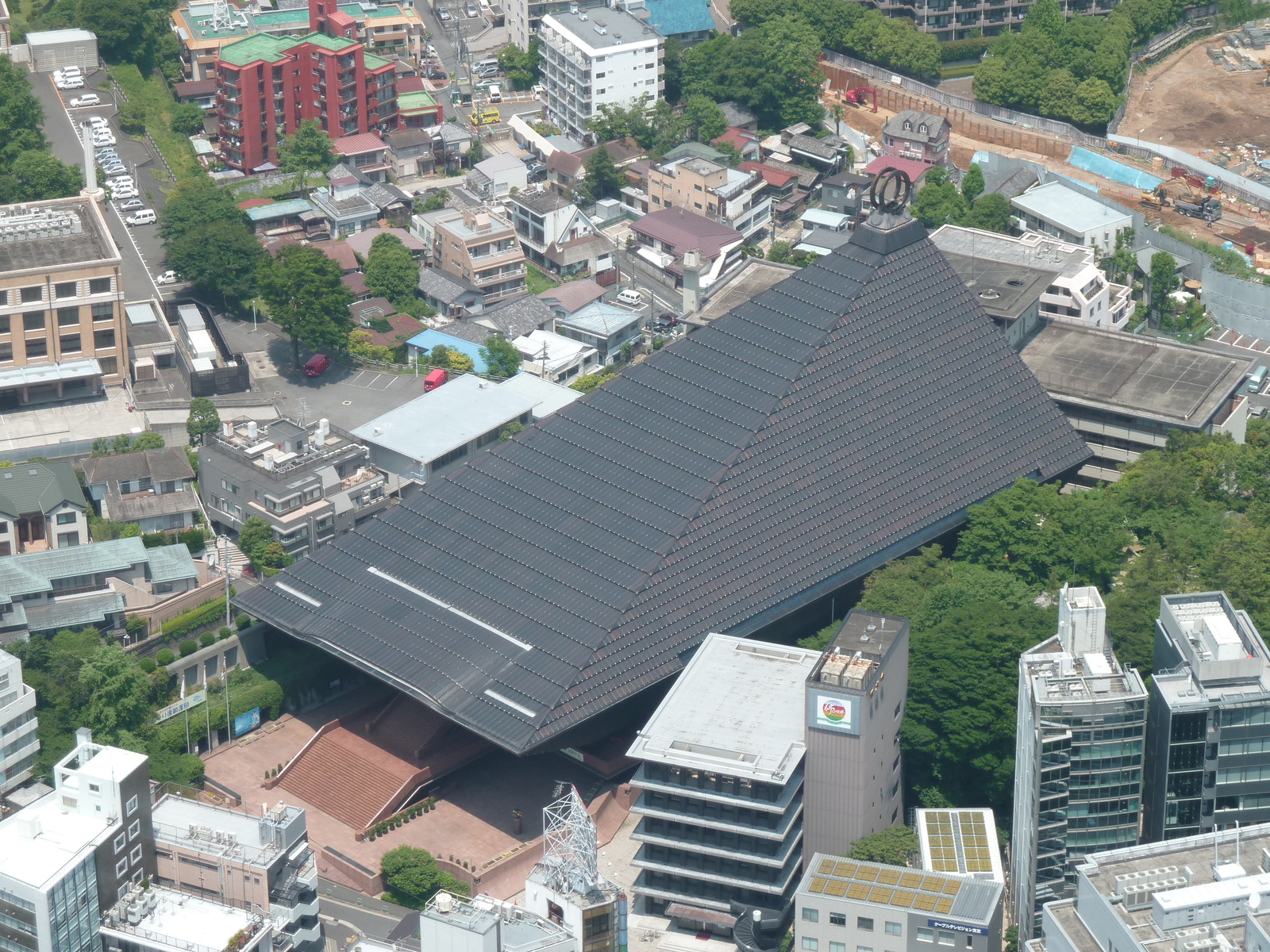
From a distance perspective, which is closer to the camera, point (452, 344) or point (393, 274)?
point (452, 344)

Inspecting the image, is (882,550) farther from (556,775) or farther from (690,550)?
(556,775)

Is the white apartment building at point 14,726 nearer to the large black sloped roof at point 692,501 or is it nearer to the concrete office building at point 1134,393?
the large black sloped roof at point 692,501

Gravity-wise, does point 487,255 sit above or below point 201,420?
above

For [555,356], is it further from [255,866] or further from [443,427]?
[255,866]

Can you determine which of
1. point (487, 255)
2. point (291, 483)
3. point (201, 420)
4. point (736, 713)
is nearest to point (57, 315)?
point (201, 420)

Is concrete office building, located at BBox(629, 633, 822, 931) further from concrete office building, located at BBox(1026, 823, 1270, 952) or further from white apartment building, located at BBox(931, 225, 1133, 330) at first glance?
white apartment building, located at BBox(931, 225, 1133, 330)

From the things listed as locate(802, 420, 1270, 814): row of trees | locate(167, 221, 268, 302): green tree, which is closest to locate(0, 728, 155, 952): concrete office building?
locate(802, 420, 1270, 814): row of trees

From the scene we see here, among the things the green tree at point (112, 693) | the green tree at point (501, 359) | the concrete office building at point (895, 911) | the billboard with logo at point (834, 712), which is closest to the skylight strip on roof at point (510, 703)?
the billboard with logo at point (834, 712)
